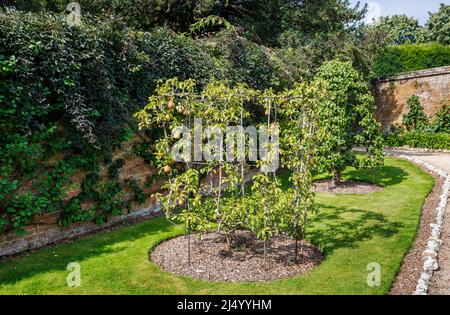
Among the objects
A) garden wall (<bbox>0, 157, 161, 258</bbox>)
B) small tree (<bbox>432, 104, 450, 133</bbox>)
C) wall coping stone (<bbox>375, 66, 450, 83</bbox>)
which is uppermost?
wall coping stone (<bbox>375, 66, 450, 83</bbox>)

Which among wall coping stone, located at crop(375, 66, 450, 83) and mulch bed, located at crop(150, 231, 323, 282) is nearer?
mulch bed, located at crop(150, 231, 323, 282)

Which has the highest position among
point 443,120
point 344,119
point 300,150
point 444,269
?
point 443,120

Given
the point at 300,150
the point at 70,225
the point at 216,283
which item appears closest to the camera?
the point at 216,283

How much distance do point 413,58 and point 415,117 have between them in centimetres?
514

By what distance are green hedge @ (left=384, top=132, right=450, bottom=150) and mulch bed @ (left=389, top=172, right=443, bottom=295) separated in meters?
9.81

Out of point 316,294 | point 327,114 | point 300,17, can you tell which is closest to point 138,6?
point 300,17

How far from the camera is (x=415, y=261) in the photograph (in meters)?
5.87

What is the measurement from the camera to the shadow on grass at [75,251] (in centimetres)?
539

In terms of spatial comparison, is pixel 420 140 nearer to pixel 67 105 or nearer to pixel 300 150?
pixel 300 150

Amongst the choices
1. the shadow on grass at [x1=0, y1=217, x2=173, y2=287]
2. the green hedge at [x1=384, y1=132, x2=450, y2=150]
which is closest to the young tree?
the shadow on grass at [x1=0, y1=217, x2=173, y2=287]

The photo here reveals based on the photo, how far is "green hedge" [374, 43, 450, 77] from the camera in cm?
2325

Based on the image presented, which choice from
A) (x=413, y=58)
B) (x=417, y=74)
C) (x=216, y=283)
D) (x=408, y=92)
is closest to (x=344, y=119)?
(x=216, y=283)

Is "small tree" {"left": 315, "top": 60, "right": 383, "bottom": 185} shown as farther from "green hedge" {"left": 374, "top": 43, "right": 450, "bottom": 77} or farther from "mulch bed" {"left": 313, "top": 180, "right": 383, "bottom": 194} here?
"green hedge" {"left": 374, "top": 43, "right": 450, "bottom": 77}

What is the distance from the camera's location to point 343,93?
10.4 metres
